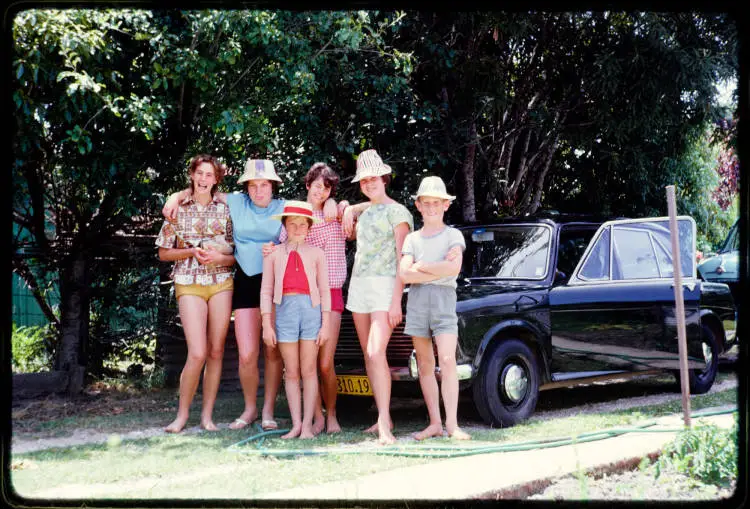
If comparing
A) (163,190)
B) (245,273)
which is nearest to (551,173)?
(163,190)

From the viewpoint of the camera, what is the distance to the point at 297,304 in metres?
6.45

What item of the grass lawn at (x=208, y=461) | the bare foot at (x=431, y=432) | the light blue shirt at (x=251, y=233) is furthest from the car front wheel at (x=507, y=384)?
the light blue shirt at (x=251, y=233)

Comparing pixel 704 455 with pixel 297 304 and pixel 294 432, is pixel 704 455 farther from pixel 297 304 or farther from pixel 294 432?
pixel 297 304

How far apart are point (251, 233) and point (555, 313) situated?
9.51 ft

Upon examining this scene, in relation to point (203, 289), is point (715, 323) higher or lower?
lower

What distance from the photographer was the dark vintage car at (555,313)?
6.71 meters

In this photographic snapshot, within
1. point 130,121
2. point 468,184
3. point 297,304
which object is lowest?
point 297,304

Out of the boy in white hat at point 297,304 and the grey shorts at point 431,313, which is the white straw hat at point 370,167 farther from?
the grey shorts at point 431,313

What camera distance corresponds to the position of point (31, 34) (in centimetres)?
640

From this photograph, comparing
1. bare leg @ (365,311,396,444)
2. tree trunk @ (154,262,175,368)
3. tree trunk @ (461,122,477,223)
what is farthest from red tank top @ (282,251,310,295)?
tree trunk @ (461,122,477,223)

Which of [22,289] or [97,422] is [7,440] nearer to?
[97,422]

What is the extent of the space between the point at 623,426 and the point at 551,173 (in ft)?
24.6

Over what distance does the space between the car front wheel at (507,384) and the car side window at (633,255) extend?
1523mm

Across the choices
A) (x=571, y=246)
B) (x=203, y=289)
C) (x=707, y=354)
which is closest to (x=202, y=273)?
(x=203, y=289)
